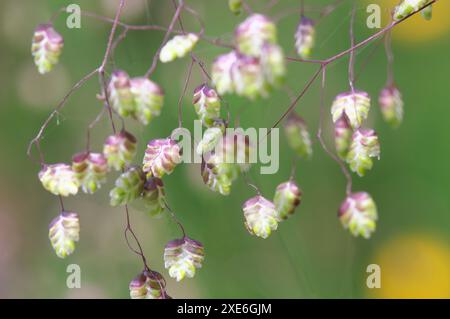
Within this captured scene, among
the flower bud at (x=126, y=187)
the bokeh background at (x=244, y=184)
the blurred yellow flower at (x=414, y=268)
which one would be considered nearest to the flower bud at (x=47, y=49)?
the flower bud at (x=126, y=187)

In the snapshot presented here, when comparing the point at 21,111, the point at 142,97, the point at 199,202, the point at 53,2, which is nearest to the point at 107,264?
the point at 199,202

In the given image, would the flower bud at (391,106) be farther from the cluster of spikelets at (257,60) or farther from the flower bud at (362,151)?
the cluster of spikelets at (257,60)

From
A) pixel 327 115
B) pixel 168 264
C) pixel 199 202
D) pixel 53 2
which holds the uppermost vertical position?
pixel 53 2

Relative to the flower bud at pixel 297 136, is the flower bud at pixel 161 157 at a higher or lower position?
higher

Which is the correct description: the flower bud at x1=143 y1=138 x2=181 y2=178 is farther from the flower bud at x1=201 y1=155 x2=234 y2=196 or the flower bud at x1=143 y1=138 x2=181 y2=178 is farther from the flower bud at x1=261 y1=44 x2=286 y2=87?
the flower bud at x1=261 y1=44 x2=286 y2=87

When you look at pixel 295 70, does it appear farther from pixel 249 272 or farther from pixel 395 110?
pixel 395 110

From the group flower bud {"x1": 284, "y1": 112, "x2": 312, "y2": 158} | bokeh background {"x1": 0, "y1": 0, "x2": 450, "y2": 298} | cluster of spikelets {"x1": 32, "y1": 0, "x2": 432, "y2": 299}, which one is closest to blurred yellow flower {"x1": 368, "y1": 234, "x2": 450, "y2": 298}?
bokeh background {"x1": 0, "y1": 0, "x2": 450, "y2": 298}
